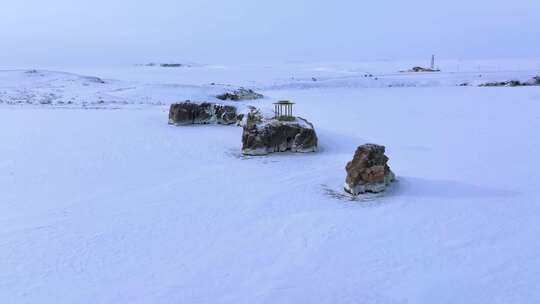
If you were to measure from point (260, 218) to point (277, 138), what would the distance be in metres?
4.87

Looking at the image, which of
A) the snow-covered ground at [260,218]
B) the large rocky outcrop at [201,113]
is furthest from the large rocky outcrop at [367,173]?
the large rocky outcrop at [201,113]

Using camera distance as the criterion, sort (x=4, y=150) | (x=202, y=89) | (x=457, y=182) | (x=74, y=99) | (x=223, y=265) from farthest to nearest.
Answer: (x=202, y=89)
(x=74, y=99)
(x=4, y=150)
(x=457, y=182)
(x=223, y=265)

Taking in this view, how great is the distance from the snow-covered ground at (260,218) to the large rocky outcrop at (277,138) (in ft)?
1.33

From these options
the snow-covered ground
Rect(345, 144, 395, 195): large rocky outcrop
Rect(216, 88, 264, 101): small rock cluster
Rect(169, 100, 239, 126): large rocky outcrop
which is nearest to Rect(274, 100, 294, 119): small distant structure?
the snow-covered ground

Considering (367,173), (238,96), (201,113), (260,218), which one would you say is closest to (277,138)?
(367,173)

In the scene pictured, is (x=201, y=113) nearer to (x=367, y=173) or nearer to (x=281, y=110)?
(x=281, y=110)

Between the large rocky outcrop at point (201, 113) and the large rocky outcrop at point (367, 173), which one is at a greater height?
the large rocky outcrop at point (201, 113)

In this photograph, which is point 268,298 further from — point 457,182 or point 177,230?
point 457,182

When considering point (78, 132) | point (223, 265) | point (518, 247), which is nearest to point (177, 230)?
point (223, 265)

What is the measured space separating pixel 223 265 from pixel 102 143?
850 cm

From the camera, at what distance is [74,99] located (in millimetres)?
24797

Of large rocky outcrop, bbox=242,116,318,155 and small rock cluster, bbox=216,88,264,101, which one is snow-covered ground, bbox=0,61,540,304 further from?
small rock cluster, bbox=216,88,264,101

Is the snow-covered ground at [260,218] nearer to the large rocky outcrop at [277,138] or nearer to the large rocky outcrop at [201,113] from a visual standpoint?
the large rocky outcrop at [277,138]

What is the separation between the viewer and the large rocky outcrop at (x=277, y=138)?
12664mm
